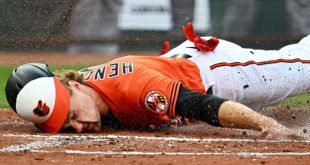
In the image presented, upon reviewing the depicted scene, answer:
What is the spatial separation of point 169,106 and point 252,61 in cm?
137

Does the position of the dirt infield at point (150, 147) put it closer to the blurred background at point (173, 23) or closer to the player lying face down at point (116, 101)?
the player lying face down at point (116, 101)

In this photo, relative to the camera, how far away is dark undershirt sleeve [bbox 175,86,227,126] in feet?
17.9

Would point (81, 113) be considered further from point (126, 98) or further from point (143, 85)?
point (143, 85)

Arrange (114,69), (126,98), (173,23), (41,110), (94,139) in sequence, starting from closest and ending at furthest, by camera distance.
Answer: (94,139) < (41,110) < (126,98) < (114,69) < (173,23)

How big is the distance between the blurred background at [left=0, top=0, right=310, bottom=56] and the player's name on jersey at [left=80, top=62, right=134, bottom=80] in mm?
5901

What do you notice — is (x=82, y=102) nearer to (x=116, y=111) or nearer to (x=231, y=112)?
(x=116, y=111)

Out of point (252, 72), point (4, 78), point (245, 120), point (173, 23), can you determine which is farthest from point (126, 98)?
point (173, 23)

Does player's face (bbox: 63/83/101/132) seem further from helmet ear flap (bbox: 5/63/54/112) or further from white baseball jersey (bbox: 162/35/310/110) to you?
white baseball jersey (bbox: 162/35/310/110)

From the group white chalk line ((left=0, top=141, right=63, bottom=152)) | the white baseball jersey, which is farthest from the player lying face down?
the white baseball jersey

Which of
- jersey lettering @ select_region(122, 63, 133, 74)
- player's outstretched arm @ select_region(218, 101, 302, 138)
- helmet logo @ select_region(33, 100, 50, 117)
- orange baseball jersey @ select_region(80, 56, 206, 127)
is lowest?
player's outstretched arm @ select_region(218, 101, 302, 138)

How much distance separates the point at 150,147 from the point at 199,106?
55 cm

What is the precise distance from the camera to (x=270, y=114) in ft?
24.2

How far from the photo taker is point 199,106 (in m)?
5.47

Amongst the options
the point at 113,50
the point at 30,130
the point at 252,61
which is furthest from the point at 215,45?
the point at 113,50
